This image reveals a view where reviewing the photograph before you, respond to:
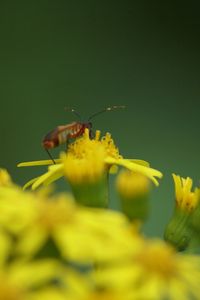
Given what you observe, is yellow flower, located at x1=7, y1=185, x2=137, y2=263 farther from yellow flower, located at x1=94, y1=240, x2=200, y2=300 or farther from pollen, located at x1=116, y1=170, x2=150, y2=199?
pollen, located at x1=116, y1=170, x2=150, y2=199

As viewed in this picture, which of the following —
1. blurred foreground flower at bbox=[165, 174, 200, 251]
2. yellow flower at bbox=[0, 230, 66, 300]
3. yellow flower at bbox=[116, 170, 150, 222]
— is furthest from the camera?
blurred foreground flower at bbox=[165, 174, 200, 251]

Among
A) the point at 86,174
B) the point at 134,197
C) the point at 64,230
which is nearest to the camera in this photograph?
the point at 64,230

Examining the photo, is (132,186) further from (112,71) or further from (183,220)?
(112,71)

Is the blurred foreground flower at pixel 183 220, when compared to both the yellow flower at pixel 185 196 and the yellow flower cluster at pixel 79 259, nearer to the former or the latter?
the yellow flower at pixel 185 196

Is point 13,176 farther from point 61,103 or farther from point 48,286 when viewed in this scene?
point 48,286

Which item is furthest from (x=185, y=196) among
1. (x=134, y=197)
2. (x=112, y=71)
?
(x=112, y=71)

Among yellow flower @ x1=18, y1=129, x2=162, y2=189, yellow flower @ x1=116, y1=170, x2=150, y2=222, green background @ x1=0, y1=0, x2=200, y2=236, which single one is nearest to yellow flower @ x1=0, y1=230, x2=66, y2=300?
yellow flower @ x1=116, y1=170, x2=150, y2=222
